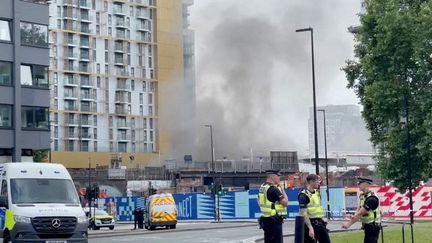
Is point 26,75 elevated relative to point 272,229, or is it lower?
elevated

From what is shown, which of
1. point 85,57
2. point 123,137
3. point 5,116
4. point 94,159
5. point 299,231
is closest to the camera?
point 299,231

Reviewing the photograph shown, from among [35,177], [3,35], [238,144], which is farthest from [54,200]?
[238,144]

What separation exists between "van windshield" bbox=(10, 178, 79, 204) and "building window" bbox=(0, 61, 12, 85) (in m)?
30.9

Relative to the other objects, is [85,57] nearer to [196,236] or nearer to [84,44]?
[84,44]

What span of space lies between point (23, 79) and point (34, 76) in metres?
0.99

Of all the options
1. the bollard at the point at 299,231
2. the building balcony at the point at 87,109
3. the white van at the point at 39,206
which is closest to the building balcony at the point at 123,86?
the building balcony at the point at 87,109

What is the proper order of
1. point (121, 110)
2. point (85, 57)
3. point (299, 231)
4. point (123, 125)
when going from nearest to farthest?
point (299, 231) < point (85, 57) < point (121, 110) < point (123, 125)

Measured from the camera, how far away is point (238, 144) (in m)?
121

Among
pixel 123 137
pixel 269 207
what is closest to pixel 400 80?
pixel 269 207

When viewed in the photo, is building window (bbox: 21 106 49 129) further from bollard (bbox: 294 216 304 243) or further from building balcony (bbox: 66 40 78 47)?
building balcony (bbox: 66 40 78 47)

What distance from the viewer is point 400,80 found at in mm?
32344

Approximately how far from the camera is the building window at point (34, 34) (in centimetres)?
5344

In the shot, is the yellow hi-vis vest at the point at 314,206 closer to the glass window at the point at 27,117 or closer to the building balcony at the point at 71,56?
the glass window at the point at 27,117

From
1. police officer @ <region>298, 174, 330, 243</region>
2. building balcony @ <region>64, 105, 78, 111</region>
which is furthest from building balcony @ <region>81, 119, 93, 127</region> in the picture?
police officer @ <region>298, 174, 330, 243</region>
